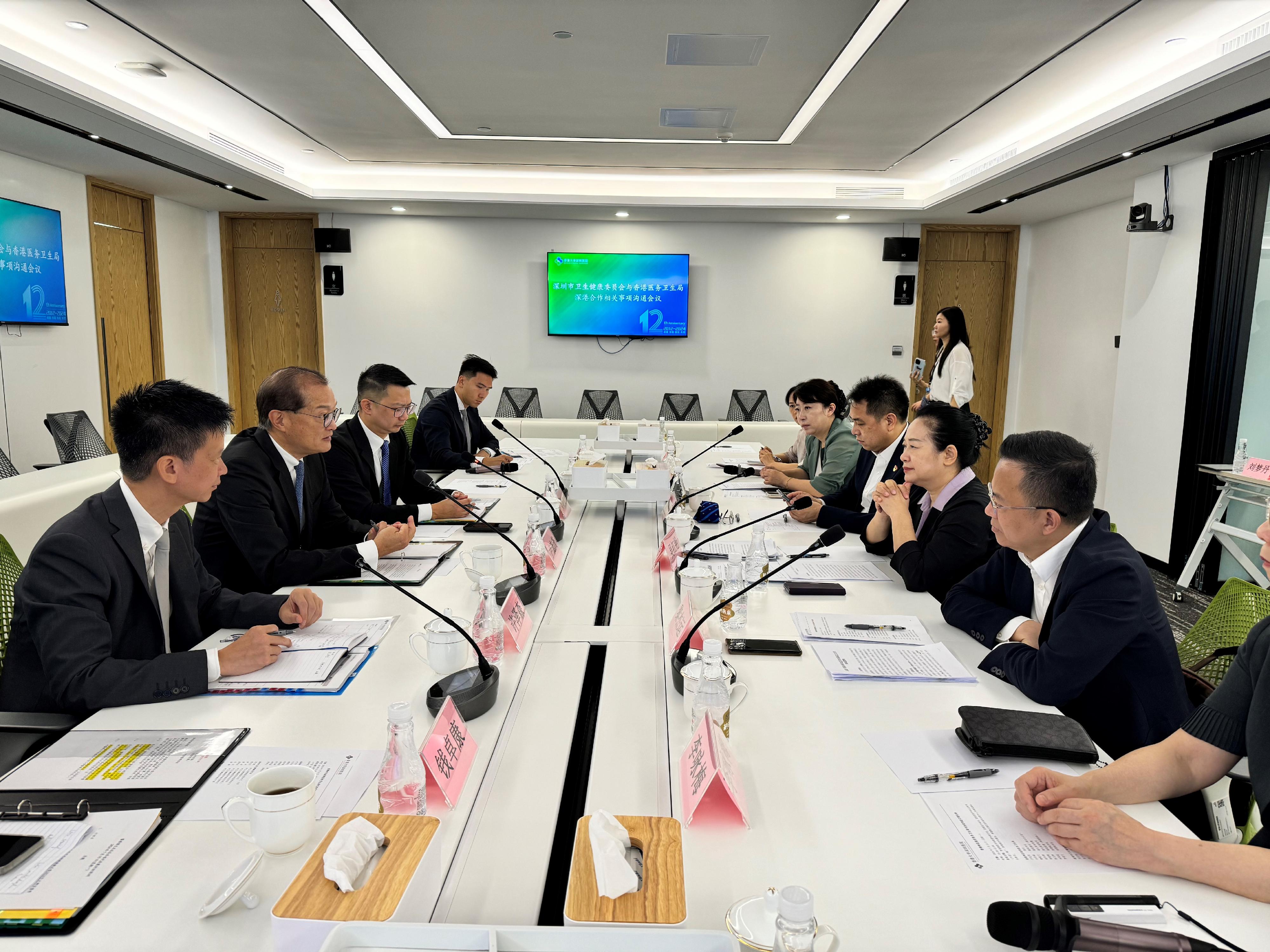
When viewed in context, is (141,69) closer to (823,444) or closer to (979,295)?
(823,444)

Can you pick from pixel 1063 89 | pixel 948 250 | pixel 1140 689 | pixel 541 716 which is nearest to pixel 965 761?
pixel 1140 689

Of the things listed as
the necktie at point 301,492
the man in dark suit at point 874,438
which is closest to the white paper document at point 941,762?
the man in dark suit at point 874,438

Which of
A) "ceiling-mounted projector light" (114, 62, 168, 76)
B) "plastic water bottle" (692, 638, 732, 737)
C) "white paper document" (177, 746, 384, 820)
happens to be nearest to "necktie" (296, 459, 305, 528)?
"white paper document" (177, 746, 384, 820)

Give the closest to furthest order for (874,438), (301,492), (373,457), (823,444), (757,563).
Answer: (757,563), (301,492), (874,438), (373,457), (823,444)

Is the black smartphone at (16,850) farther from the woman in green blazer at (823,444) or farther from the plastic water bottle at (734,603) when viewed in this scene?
the woman in green blazer at (823,444)

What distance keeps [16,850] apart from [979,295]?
346 inches

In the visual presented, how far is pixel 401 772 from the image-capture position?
3.74ft

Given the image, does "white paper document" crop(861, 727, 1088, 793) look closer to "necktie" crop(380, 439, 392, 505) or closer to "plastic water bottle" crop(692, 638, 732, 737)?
"plastic water bottle" crop(692, 638, 732, 737)

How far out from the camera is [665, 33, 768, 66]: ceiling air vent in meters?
3.88

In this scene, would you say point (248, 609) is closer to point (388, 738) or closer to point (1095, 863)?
point (388, 738)

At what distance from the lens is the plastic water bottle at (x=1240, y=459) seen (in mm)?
4133

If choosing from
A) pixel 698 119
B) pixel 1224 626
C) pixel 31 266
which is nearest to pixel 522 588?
pixel 1224 626

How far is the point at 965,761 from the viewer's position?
51.6 inches

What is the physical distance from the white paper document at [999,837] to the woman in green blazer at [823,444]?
257 cm
